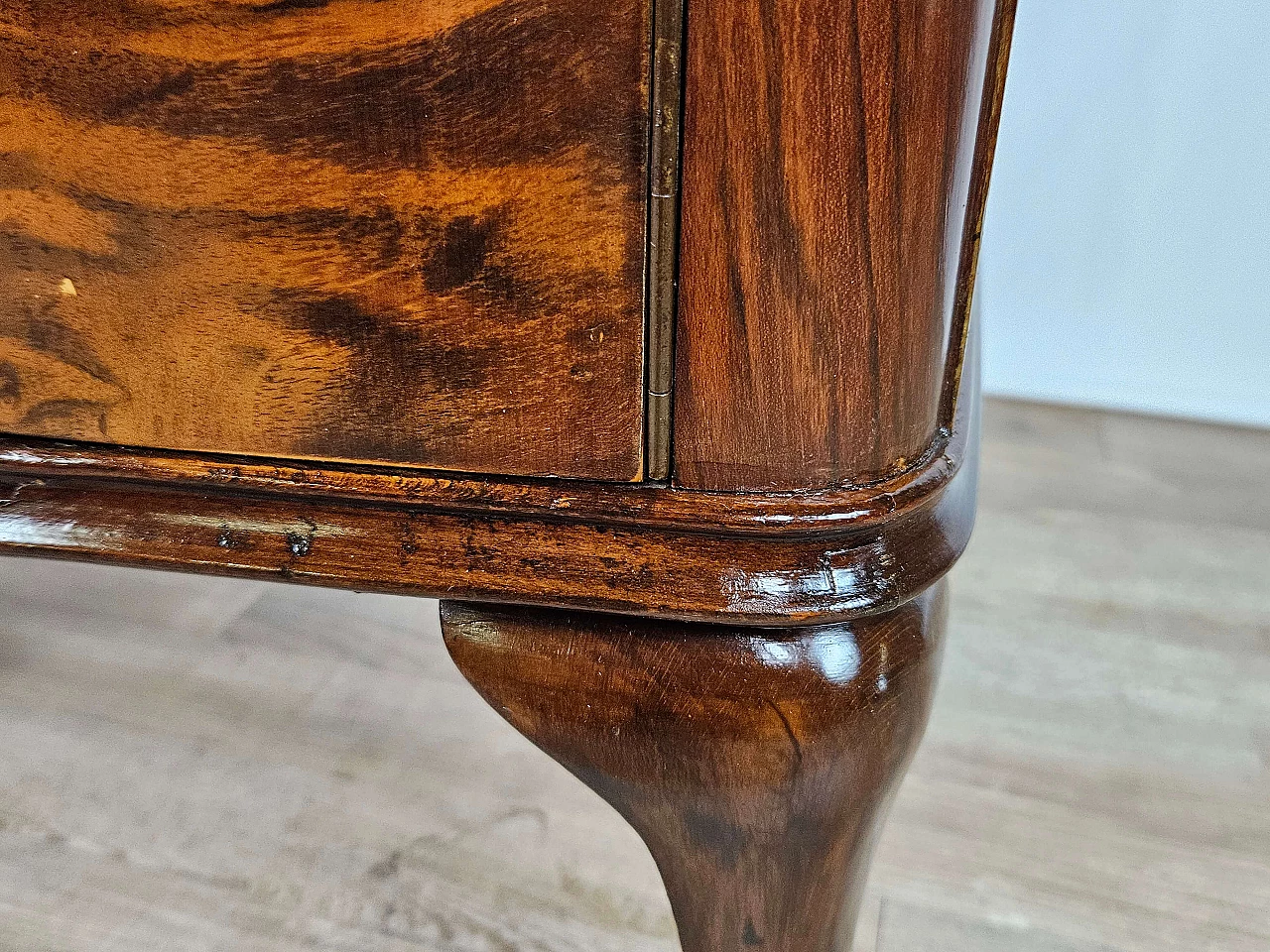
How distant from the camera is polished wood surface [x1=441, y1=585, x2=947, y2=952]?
296 mm

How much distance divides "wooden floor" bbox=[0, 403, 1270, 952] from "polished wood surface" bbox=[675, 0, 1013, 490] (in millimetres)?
381

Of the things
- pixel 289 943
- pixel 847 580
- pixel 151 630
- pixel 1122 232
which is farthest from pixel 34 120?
pixel 1122 232

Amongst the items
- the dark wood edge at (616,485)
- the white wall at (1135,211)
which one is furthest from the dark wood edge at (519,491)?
the white wall at (1135,211)

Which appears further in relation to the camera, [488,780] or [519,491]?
[488,780]

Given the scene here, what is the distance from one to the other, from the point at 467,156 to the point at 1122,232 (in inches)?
42.9

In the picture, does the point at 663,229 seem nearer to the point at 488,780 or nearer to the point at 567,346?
the point at 567,346

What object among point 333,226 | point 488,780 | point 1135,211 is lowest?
point 488,780

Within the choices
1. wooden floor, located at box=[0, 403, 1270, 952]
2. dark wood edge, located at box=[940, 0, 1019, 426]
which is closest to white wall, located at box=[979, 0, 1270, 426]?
wooden floor, located at box=[0, 403, 1270, 952]

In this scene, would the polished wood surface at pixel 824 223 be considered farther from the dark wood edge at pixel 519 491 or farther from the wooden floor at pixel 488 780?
the wooden floor at pixel 488 780

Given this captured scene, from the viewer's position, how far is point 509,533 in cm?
30

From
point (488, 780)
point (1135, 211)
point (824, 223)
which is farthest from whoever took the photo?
point (1135, 211)

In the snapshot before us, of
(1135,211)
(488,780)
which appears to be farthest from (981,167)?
(1135,211)

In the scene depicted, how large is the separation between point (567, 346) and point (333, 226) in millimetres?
62

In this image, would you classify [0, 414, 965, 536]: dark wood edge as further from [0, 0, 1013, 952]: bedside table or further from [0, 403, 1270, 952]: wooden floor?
[0, 403, 1270, 952]: wooden floor
